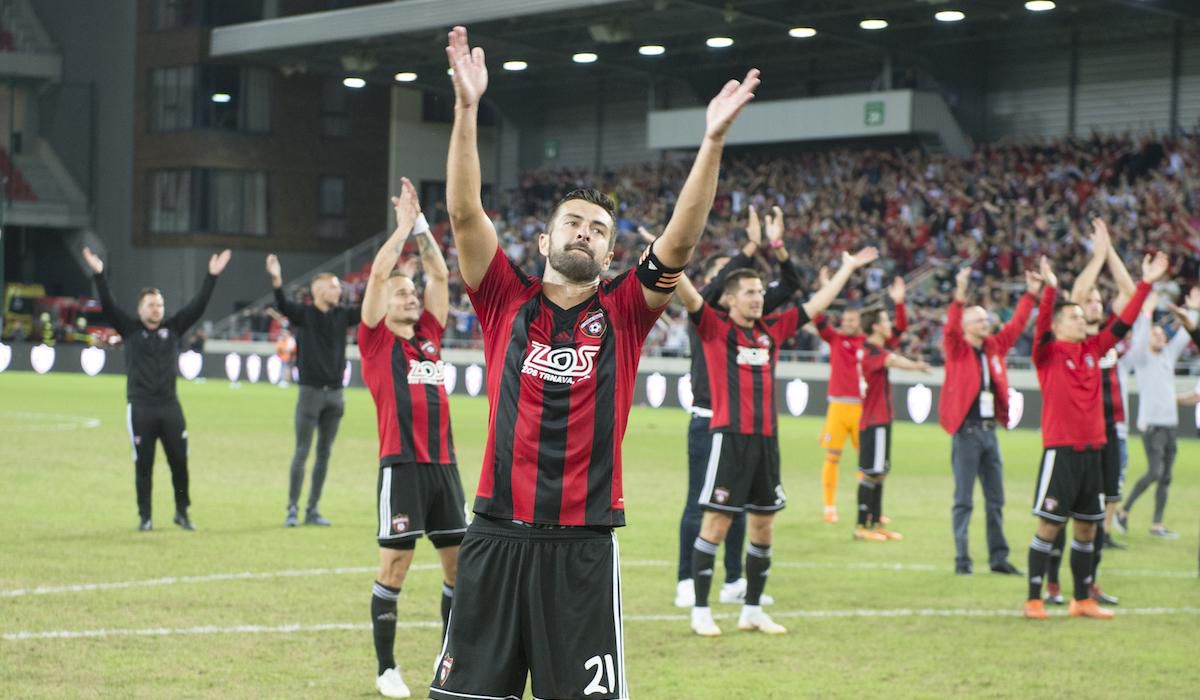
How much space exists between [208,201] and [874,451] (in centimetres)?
4490

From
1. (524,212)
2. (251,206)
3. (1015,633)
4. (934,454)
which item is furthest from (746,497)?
(251,206)

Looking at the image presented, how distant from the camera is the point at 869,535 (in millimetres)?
14719

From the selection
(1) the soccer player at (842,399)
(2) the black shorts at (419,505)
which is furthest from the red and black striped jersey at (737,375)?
(1) the soccer player at (842,399)

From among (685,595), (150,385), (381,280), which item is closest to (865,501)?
(685,595)

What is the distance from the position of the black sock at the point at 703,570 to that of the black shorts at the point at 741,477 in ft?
0.88

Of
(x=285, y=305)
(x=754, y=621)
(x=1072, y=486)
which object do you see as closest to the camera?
(x=754, y=621)

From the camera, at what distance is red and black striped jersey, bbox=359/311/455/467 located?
332 inches

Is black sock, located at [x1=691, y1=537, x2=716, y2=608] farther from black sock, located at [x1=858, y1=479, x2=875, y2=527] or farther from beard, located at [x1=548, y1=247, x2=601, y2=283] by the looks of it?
black sock, located at [x1=858, y1=479, x2=875, y2=527]

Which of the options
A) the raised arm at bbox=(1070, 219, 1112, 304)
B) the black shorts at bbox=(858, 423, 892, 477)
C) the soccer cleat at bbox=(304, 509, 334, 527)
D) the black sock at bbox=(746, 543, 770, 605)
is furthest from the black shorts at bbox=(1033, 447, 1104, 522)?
the soccer cleat at bbox=(304, 509, 334, 527)

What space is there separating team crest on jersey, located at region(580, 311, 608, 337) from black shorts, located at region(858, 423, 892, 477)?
10.1 meters

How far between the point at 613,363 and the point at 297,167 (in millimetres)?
54398

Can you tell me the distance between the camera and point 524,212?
52125 mm

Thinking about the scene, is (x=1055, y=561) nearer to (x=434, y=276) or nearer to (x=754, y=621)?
(x=754, y=621)

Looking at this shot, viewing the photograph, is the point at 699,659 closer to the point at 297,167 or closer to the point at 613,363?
the point at 613,363
